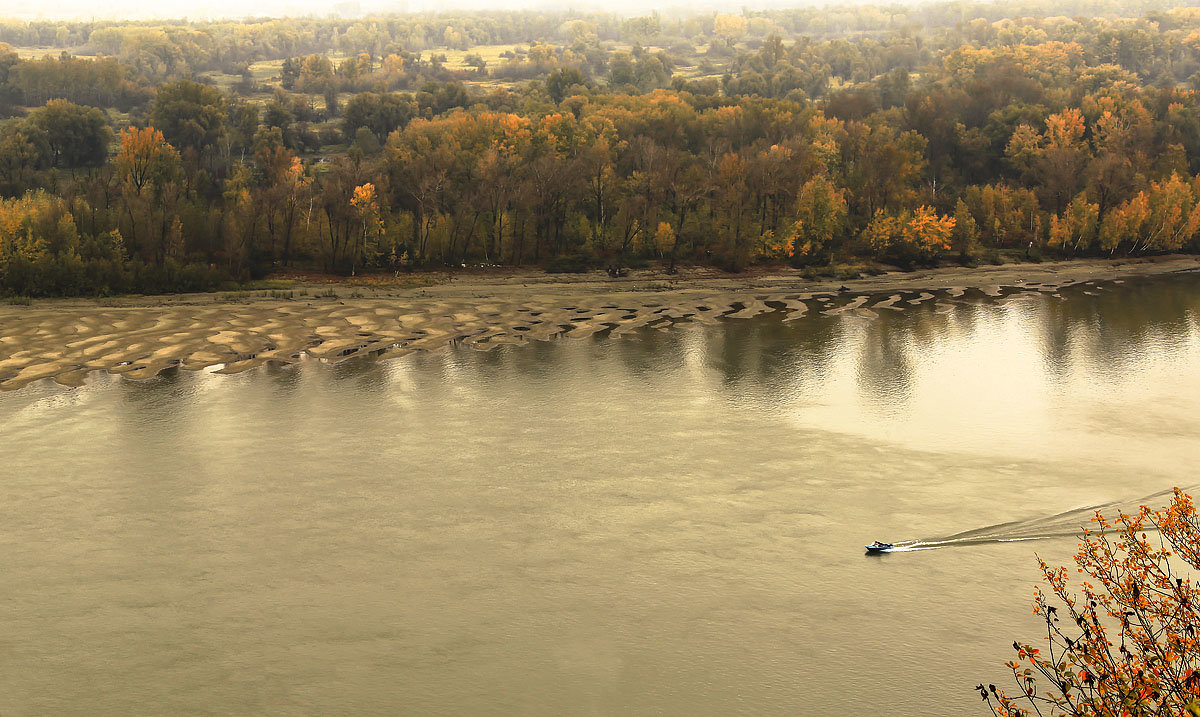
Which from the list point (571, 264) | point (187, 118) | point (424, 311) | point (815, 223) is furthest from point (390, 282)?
point (187, 118)

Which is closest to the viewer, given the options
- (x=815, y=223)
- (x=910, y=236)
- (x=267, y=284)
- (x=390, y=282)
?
(x=267, y=284)

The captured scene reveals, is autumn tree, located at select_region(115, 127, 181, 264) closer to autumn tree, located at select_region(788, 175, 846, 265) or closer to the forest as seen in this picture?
the forest

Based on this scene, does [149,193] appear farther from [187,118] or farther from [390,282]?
[187,118]

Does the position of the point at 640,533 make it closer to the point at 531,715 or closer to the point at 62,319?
the point at 531,715

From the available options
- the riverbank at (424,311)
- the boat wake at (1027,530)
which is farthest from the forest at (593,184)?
the boat wake at (1027,530)

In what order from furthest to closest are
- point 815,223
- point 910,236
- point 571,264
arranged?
point 815,223 → point 910,236 → point 571,264

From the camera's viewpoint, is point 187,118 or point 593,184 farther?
point 187,118

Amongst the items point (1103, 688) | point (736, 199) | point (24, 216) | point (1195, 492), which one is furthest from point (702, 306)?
point (1103, 688)

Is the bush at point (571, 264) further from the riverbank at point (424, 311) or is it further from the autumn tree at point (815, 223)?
the autumn tree at point (815, 223)
